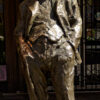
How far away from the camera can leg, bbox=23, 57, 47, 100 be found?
3670mm

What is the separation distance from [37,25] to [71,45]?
50 centimetres

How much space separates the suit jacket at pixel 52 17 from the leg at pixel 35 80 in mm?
395

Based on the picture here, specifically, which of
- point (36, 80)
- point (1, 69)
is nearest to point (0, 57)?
point (1, 69)

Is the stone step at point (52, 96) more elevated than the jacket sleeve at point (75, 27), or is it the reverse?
the jacket sleeve at point (75, 27)

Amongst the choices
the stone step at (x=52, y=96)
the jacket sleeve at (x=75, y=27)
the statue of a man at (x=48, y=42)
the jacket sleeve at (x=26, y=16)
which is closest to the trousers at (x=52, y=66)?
the statue of a man at (x=48, y=42)

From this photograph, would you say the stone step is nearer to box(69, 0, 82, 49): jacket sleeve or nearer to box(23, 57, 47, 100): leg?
box(23, 57, 47, 100): leg

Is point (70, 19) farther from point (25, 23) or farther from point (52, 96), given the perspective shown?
point (52, 96)

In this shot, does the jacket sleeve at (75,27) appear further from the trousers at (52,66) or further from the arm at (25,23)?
the arm at (25,23)

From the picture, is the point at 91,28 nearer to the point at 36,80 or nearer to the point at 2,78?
the point at 2,78

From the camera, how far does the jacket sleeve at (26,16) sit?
12.1 ft

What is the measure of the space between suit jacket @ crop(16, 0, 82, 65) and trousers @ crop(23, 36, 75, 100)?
0.15m

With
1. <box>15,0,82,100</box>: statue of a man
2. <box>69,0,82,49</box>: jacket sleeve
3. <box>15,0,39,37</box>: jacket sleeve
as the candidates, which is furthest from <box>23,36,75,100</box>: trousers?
<box>15,0,39,37</box>: jacket sleeve

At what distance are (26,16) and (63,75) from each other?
889 mm

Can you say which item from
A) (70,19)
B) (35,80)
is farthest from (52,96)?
(70,19)
